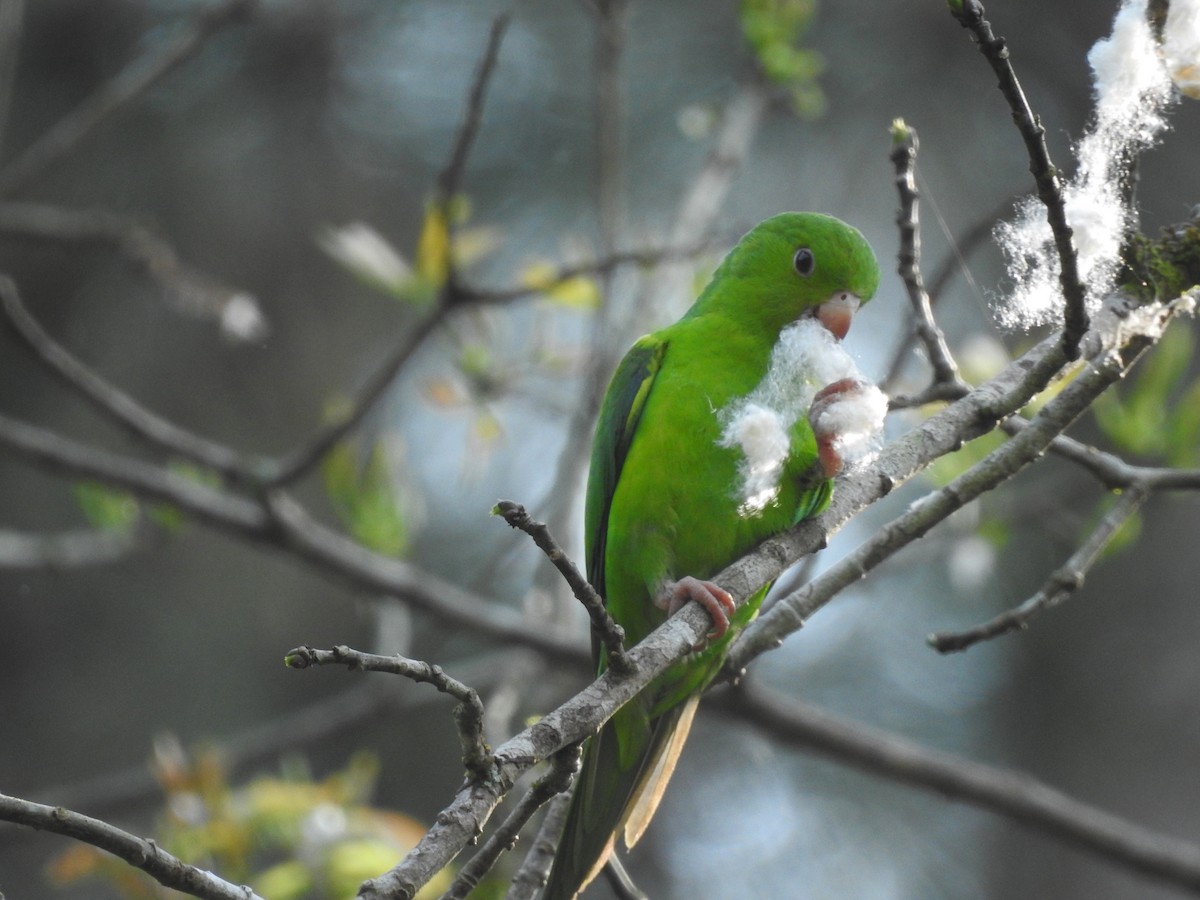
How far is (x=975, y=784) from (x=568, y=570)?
2.40 m

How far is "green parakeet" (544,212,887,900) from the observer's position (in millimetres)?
2330

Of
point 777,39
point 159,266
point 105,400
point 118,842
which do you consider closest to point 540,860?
point 118,842

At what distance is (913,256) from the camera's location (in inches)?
86.9

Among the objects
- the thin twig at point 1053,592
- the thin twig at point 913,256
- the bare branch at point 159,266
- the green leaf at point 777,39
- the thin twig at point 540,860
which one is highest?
the green leaf at point 777,39

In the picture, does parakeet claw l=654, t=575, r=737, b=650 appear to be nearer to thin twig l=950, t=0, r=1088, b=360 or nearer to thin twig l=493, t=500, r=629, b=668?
thin twig l=493, t=500, r=629, b=668

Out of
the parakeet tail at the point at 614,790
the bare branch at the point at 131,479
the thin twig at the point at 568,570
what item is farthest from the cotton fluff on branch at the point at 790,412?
the bare branch at the point at 131,479

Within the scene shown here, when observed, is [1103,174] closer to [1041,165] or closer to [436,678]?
[1041,165]

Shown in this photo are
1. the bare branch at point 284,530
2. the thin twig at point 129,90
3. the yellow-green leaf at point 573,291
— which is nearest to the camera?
the bare branch at point 284,530

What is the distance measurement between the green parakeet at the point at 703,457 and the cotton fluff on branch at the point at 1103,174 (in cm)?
41

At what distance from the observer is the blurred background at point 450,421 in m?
6.38

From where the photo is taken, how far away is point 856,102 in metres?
6.57

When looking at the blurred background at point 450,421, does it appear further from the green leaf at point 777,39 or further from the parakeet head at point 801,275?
the parakeet head at point 801,275

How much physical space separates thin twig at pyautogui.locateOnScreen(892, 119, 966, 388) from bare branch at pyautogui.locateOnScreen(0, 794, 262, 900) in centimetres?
154

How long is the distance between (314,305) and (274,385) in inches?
22.9
